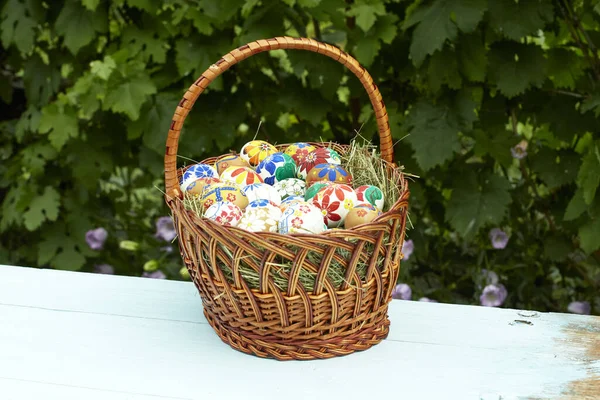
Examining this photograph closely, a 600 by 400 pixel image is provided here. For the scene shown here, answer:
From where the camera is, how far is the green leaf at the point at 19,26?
6.68 ft

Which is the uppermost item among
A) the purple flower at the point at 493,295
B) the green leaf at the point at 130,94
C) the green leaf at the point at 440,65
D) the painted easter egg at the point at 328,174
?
the green leaf at the point at 440,65

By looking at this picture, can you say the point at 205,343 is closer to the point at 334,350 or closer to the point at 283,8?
the point at 334,350

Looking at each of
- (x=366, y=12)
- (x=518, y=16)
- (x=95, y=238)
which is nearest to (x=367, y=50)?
(x=366, y=12)

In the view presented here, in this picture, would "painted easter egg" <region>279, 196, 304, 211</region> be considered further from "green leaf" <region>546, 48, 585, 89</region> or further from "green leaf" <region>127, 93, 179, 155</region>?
"green leaf" <region>546, 48, 585, 89</region>

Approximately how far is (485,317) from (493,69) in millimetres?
770

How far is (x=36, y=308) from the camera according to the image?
133 cm

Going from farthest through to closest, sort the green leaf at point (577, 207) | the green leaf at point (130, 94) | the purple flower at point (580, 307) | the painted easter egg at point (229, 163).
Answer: the purple flower at point (580, 307) → the green leaf at point (130, 94) → the green leaf at point (577, 207) → the painted easter egg at point (229, 163)

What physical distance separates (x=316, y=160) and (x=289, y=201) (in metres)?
0.19

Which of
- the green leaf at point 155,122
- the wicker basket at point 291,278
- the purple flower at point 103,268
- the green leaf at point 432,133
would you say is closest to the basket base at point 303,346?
the wicker basket at point 291,278

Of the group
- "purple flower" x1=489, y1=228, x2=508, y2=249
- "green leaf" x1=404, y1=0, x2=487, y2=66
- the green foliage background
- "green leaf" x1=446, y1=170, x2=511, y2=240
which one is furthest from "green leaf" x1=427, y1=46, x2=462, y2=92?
"purple flower" x1=489, y1=228, x2=508, y2=249

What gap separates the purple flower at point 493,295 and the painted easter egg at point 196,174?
997 millimetres

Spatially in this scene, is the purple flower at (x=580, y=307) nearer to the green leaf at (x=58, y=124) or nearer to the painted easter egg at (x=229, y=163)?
the painted easter egg at (x=229, y=163)

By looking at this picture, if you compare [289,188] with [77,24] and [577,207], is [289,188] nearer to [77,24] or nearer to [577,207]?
[577,207]

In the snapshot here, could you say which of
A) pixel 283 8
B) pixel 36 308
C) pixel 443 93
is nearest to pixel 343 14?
pixel 283 8
